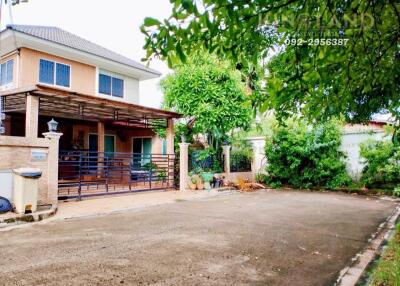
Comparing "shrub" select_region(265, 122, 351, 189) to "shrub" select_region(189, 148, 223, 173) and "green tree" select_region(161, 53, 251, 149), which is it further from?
"shrub" select_region(189, 148, 223, 173)

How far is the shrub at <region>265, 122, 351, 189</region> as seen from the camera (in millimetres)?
13930

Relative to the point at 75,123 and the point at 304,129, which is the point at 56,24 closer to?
the point at 75,123

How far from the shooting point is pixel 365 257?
191 inches

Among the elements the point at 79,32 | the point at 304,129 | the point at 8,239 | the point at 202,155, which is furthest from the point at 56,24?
the point at 8,239

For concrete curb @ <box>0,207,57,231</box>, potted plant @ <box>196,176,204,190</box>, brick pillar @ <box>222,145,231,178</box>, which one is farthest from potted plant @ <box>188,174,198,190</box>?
concrete curb @ <box>0,207,57,231</box>

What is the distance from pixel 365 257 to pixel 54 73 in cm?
1434

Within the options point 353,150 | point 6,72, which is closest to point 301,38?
point 353,150

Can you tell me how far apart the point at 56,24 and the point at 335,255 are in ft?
66.4

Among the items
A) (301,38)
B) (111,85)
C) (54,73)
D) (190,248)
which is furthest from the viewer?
(111,85)

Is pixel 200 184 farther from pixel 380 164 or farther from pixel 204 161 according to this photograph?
pixel 380 164

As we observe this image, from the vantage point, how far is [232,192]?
1384 centimetres

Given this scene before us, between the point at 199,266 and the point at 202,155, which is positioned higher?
the point at 202,155

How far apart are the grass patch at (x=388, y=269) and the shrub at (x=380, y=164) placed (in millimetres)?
8240

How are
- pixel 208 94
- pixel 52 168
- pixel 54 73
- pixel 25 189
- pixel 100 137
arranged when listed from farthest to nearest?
pixel 100 137, pixel 54 73, pixel 208 94, pixel 52 168, pixel 25 189
